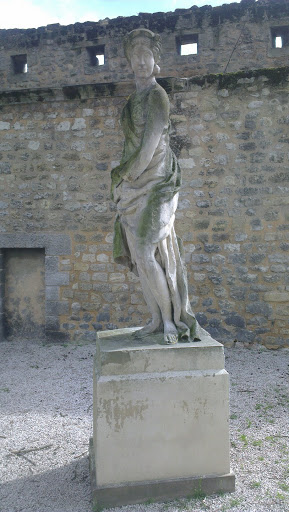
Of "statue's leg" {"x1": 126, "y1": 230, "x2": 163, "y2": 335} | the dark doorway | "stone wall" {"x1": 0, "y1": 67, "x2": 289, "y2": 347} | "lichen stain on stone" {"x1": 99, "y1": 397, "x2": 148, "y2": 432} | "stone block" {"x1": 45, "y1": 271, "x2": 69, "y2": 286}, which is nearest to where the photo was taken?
"lichen stain on stone" {"x1": 99, "y1": 397, "x2": 148, "y2": 432}

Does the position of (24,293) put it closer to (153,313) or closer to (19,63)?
(153,313)

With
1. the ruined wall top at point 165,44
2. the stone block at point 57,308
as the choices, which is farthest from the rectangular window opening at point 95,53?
the stone block at point 57,308

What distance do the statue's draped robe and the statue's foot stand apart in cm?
4

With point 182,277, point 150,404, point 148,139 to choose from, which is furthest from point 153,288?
point 148,139

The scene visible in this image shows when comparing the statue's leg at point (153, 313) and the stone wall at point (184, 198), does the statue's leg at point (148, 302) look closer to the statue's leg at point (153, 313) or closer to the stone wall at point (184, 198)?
the statue's leg at point (153, 313)

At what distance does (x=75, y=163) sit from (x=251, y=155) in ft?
8.67

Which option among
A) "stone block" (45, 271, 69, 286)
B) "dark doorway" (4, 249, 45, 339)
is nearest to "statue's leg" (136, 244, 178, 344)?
"stone block" (45, 271, 69, 286)

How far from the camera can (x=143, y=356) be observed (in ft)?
9.16

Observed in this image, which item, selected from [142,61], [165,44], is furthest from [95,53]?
[142,61]

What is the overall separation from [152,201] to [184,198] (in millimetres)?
3786

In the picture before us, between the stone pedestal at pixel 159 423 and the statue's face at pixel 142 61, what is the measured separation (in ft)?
5.92

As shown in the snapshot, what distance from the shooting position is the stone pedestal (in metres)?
2.74

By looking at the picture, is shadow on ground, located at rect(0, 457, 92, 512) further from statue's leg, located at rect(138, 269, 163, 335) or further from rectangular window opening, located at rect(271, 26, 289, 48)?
rectangular window opening, located at rect(271, 26, 289, 48)

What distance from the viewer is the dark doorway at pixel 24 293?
7246 mm
